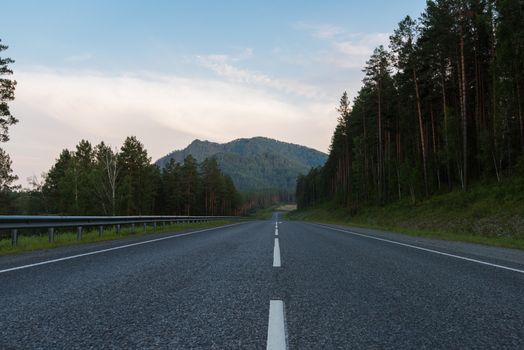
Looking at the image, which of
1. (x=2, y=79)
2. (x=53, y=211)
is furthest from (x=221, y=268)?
(x=53, y=211)

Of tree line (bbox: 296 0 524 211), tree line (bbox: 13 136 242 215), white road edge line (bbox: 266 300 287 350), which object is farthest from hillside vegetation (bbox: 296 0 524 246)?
tree line (bbox: 13 136 242 215)

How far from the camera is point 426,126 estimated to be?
46.0 m

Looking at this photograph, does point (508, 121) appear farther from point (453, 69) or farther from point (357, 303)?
point (357, 303)

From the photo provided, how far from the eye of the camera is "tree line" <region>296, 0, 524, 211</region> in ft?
91.6

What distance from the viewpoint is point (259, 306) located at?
3756mm

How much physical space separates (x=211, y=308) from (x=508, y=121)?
3323 centimetres

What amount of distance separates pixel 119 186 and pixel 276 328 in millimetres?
54096

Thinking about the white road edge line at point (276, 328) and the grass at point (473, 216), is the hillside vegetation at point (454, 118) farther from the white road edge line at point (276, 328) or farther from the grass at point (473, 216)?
the white road edge line at point (276, 328)

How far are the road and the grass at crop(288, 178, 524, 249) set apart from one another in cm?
965

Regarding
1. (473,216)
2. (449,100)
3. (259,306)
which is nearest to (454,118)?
(449,100)

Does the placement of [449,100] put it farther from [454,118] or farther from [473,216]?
[473,216]

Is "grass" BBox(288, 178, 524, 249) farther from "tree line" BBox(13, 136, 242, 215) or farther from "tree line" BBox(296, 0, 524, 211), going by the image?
"tree line" BBox(13, 136, 242, 215)

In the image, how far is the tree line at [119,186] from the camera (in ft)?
152

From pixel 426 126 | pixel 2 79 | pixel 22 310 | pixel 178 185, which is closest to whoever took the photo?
pixel 22 310
